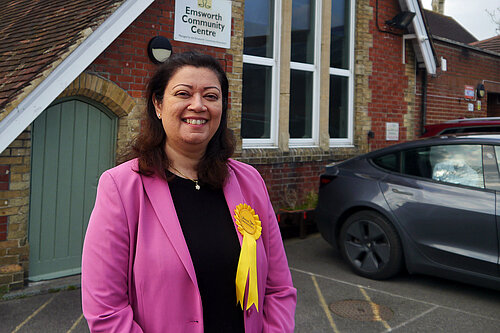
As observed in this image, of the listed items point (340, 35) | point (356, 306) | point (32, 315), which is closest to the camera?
point (32, 315)

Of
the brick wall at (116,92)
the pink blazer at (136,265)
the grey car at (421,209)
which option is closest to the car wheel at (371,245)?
the grey car at (421,209)

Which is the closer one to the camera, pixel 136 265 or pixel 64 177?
pixel 136 265

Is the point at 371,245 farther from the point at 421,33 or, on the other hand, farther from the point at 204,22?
the point at 421,33

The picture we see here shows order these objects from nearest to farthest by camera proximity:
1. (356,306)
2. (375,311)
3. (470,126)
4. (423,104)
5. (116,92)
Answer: (375,311) < (356,306) < (116,92) < (470,126) < (423,104)

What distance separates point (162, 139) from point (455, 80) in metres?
10.7

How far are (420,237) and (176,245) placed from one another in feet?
13.0

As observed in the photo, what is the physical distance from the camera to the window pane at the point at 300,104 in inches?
335

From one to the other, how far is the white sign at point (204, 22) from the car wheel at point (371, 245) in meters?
3.15

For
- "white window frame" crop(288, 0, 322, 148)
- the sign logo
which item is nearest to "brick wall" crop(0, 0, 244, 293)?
the sign logo

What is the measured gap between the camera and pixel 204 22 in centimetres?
687

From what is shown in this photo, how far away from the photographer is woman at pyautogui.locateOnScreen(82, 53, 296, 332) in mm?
1698

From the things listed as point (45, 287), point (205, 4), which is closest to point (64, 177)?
point (45, 287)

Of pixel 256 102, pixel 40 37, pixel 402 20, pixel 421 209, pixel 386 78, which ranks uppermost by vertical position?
pixel 402 20

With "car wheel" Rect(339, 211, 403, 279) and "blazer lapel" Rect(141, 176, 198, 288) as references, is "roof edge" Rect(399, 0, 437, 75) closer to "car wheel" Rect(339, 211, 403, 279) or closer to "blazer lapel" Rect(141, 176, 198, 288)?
"car wheel" Rect(339, 211, 403, 279)
